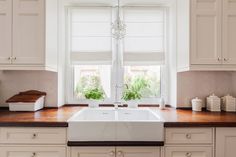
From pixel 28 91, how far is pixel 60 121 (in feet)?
3.28

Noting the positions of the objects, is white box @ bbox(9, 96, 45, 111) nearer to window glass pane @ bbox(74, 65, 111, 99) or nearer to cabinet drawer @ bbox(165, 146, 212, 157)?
window glass pane @ bbox(74, 65, 111, 99)

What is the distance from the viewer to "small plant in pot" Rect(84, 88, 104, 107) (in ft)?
9.14

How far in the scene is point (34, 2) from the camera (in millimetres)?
2342

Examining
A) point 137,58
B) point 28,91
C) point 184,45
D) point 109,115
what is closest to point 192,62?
point 184,45

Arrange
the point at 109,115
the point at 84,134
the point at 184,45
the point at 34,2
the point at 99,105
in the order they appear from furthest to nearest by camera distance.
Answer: the point at 99,105
the point at 109,115
the point at 184,45
the point at 34,2
the point at 84,134

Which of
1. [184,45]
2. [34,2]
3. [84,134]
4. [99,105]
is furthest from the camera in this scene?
[99,105]

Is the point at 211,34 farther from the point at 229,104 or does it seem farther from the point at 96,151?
the point at 96,151

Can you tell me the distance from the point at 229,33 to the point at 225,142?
110cm

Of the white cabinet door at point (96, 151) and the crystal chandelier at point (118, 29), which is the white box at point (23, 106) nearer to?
the white cabinet door at point (96, 151)

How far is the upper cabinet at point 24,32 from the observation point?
2334 mm

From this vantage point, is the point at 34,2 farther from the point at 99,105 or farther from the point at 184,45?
the point at 184,45

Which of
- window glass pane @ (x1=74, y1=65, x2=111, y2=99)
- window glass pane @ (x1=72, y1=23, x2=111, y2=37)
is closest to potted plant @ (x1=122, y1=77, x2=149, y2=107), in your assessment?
window glass pane @ (x1=74, y1=65, x2=111, y2=99)

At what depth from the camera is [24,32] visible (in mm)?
2338

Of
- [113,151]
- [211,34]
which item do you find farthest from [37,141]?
[211,34]
